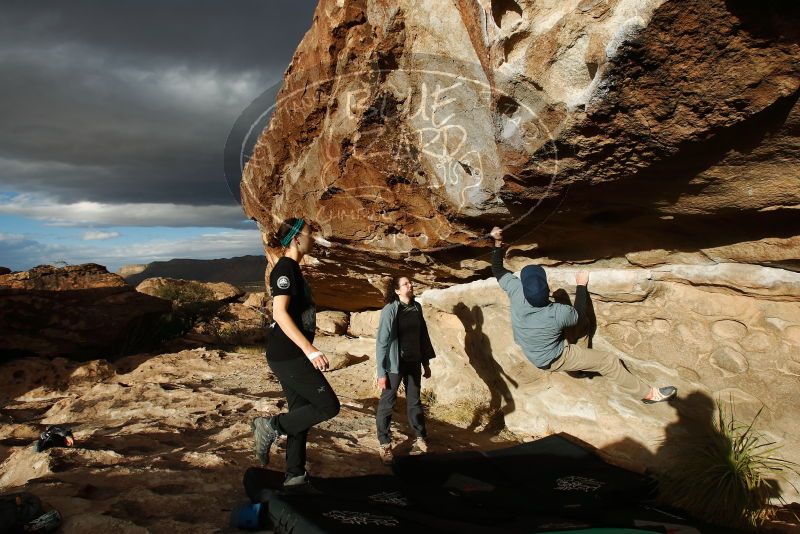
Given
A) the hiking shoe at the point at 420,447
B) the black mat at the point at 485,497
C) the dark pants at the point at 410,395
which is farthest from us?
the hiking shoe at the point at 420,447

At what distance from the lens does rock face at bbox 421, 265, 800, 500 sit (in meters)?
3.89

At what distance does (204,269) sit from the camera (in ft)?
200

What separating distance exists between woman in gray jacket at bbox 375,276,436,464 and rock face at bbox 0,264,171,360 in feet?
22.5

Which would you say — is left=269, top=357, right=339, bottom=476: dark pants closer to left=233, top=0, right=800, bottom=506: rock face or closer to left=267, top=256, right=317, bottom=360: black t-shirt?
left=267, top=256, right=317, bottom=360: black t-shirt

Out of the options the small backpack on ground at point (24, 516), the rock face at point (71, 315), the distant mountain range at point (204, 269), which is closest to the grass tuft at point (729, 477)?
the small backpack on ground at point (24, 516)

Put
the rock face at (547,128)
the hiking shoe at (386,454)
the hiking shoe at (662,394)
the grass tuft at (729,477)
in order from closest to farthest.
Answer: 1. the rock face at (547,128)
2. the grass tuft at (729,477)
3. the hiking shoe at (662,394)
4. the hiking shoe at (386,454)

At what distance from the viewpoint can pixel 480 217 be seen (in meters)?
4.18

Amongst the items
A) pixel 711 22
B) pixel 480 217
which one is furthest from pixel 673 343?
pixel 711 22

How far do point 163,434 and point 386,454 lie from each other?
2.18 meters

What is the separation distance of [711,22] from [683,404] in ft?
11.0

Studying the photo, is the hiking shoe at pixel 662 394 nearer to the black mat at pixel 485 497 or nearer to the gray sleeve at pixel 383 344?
the black mat at pixel 485 497

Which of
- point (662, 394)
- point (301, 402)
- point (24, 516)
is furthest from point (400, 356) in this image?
point (24, 516)

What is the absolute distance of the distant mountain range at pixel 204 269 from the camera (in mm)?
54906

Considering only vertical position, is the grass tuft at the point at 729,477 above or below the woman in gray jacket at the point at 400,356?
below
